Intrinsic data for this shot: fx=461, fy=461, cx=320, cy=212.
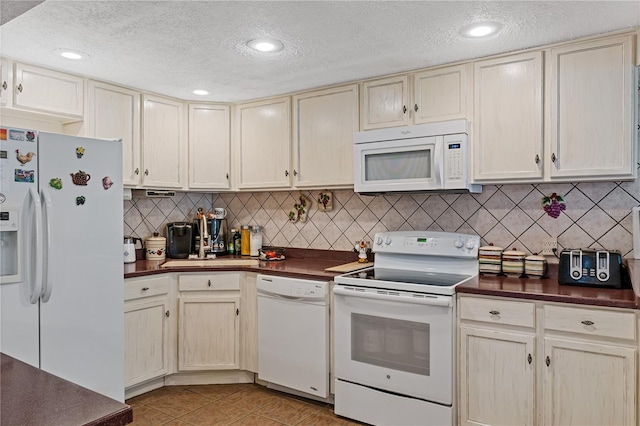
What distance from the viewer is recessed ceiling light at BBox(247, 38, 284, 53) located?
244cm

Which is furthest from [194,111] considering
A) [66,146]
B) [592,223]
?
[592,223]

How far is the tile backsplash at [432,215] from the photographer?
2.63 metres

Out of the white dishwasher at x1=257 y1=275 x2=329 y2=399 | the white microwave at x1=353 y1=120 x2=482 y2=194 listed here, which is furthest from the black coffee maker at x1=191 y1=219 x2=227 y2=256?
the white microwave at x1=353 y1=120 x2=482 y2=194

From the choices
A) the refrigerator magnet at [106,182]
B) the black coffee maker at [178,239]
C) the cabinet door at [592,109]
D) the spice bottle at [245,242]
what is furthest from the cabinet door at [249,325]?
the cabinet door at [592,109]

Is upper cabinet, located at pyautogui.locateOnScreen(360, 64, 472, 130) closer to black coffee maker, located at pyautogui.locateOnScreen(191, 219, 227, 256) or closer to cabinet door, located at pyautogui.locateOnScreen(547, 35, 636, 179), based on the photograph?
cabinet door, located at pyautogui.locateOnScreen(547, 35, 636, 179)

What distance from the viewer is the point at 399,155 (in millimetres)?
2910

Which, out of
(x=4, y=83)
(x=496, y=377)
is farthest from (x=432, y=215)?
(x=4, y=83)

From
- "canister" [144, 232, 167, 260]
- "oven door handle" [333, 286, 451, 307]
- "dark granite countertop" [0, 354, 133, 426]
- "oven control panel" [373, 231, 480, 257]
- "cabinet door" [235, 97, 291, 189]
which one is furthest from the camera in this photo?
"canister" [144, 232, 167, 260]

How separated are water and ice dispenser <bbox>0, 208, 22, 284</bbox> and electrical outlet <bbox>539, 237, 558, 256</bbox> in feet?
9.32

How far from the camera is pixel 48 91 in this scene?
2.85 m

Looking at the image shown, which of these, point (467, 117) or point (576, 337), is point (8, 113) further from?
point (576, 337)

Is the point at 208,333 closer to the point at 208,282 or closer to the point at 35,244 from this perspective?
the point at 208,282

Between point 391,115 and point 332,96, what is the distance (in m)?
0.49

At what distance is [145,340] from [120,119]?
1.53 metres
